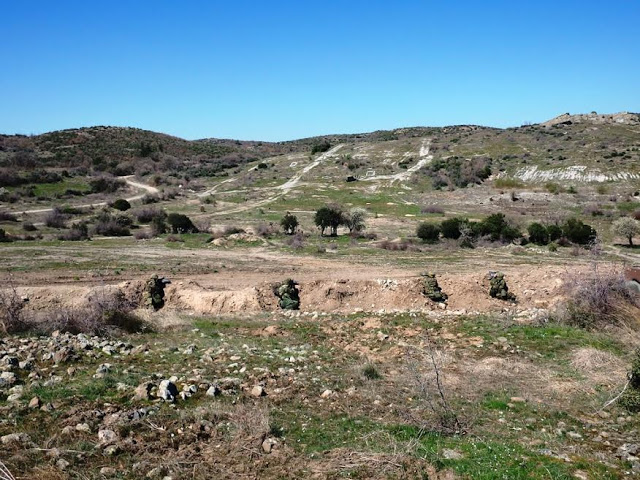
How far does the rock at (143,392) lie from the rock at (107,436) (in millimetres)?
1087

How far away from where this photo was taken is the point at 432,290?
57.6 feet

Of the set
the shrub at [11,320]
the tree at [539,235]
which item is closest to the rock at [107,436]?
the shrub at [11,320]

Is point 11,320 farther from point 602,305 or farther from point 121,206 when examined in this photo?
point 121,206

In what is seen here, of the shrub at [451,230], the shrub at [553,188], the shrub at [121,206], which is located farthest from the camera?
the shrub at [553,188]

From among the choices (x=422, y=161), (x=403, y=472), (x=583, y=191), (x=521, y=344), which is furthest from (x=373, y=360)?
(x=422, y=161)

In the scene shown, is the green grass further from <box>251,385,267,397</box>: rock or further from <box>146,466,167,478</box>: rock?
<box>146,466,167,478</box>: rock

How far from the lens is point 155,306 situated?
59.2ft

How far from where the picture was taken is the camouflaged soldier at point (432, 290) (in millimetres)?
17406

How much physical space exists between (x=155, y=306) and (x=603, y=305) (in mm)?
14370

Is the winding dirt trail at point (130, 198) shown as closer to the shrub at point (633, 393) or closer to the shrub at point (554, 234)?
the shrub at point (554, 234)

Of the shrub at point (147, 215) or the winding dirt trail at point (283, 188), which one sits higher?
the winding dirt trail at point (283, 188)

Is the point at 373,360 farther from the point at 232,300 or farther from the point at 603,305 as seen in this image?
the point at 232,300

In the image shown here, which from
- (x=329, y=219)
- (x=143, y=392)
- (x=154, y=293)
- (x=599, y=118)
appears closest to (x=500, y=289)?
(x=154, y=293)

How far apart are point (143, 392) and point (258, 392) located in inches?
72.0
